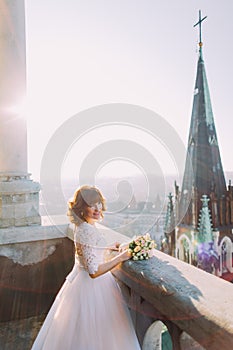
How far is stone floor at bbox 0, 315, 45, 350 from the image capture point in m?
2.51

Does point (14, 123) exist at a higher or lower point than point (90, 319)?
higher

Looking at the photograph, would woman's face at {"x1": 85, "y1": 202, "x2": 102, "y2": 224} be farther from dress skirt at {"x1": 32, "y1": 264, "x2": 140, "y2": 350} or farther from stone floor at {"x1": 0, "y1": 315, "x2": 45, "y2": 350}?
stone floor at {"x1": 0, "y1": 315, "x2": 45, "y2": 350}

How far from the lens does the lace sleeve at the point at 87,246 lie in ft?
5.47

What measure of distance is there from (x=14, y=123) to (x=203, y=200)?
18808 mm

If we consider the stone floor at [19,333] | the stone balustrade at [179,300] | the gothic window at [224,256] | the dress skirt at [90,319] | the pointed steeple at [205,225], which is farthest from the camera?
the gothic window at [224,256]

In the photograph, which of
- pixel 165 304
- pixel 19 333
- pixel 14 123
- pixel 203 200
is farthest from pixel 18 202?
pixel 203 200

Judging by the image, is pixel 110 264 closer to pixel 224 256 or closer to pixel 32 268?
pixel 32 268

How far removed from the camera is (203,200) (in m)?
20.1

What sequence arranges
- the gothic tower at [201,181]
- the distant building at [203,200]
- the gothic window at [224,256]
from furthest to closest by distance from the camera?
the gothic tower at [201,181] < the gothic window at [224,256] < the distant building at [203,200]

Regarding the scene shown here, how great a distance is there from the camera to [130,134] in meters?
2.87

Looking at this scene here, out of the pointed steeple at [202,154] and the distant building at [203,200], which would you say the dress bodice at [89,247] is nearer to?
the distant building at [203,200]

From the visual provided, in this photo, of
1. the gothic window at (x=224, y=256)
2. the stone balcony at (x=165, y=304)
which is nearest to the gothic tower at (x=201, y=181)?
the gothic window at (x=224, y=256)

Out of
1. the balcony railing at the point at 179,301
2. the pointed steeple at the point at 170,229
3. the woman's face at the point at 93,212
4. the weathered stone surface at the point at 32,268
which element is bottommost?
the pointed steeple at the point at 170,229

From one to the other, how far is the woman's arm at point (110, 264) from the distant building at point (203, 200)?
1954 centimetres
